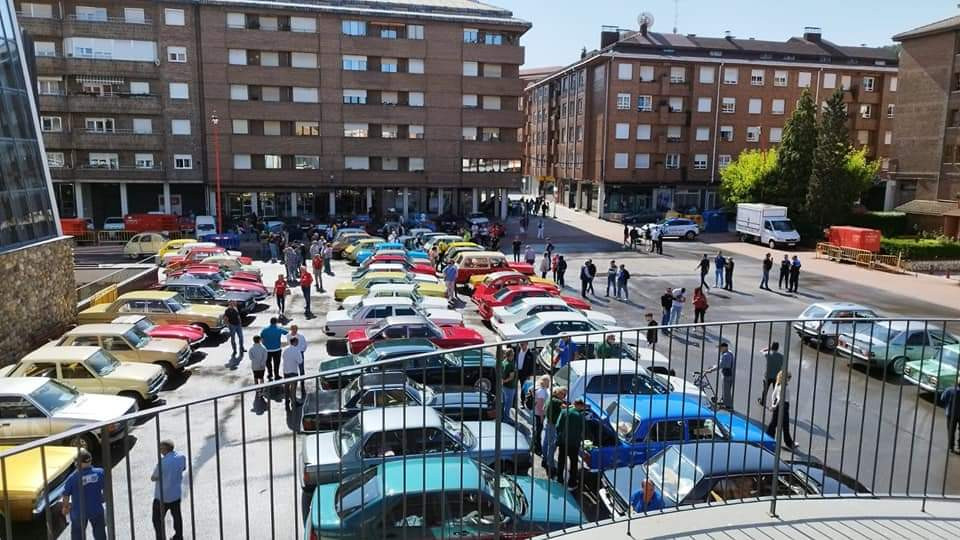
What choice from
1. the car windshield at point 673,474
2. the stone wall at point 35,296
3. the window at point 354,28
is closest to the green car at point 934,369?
the car windshield at point 673,474

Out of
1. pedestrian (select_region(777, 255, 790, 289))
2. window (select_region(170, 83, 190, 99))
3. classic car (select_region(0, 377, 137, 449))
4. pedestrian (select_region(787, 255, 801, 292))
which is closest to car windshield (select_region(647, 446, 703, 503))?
classic car (select_region(0, 377, 137, 449))

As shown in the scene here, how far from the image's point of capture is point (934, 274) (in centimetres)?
3325

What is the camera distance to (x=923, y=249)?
34938 mm

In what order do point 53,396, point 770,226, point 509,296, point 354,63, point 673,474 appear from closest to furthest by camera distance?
point 673,474 → point 53,396 → point 509,296 → point 770,226 → point 354,63

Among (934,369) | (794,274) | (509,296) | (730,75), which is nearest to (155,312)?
(509,296)

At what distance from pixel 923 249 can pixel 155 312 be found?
1381 inches

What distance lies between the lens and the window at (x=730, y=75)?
5906 cm

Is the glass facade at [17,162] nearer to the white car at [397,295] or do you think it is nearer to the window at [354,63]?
the white car at [397,295]

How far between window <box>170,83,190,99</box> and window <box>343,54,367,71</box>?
11367 mm

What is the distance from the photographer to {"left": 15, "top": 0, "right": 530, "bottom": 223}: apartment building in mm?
48906

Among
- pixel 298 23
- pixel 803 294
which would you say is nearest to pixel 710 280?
pixel 803 294

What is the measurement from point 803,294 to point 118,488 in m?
25.0

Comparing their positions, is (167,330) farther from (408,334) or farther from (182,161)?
(182,161)

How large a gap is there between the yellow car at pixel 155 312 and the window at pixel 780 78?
55025 millimetres
